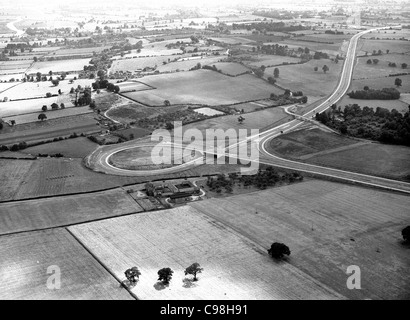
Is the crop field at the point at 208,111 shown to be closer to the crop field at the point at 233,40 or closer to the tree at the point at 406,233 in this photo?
the tree at the point at 406,233

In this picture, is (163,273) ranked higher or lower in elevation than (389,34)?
lower

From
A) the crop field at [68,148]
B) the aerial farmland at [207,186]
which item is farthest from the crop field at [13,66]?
the crop field at [68,148]

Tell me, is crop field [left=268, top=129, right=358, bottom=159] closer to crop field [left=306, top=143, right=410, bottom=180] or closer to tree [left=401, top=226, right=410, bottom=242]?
crop field [left=306, top=143, right=410, bottom=180]

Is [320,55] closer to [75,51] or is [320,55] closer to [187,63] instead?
[187,63]

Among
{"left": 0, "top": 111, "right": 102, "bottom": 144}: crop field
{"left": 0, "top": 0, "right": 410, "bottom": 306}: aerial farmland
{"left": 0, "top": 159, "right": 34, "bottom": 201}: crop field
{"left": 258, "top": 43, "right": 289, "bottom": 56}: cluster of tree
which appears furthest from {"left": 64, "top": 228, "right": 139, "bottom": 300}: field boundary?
{"left": 258, "top": 43, "right": 289, "bottom": 56}: cluster of tree

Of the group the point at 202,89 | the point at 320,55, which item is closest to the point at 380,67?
the point at 320,55

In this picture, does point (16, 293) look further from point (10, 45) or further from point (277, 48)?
point (10, 45)
